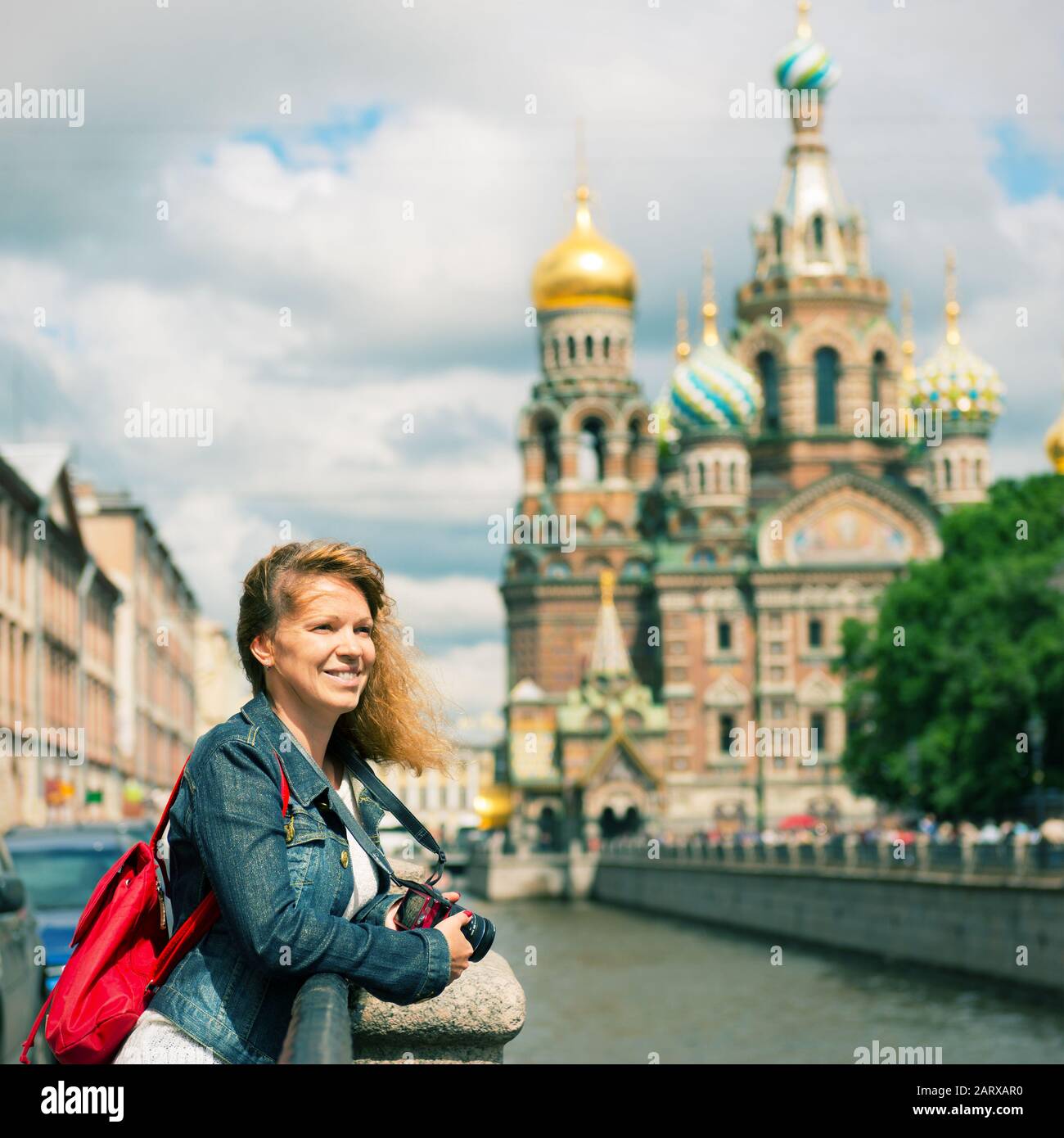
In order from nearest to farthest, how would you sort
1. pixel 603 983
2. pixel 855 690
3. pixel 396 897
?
pixel 396 897, pixel 603 983, pixel 855 690

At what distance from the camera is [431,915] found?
3834 millimetres

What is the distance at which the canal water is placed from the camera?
23312 mm

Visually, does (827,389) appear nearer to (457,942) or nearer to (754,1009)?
(754,1009)

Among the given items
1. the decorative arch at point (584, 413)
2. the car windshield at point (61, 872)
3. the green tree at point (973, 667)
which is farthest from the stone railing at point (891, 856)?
Result: the decorative arch at point (584, 413)

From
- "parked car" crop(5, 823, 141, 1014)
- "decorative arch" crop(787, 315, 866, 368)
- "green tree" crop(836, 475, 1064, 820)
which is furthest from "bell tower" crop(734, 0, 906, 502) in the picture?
"parked car" crop(5, 823, 141, 1014)

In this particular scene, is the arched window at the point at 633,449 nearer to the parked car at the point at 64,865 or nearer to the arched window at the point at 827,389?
the arched window at the point at 827,389

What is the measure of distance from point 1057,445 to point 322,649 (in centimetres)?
7011

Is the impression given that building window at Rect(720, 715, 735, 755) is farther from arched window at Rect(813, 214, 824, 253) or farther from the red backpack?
the red backpack

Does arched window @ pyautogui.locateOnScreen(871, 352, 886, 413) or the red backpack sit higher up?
arched window @ pyautogui.locateOnScreen(871, 352, 886, 413)

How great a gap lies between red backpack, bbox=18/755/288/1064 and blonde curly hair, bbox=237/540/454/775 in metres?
0.43

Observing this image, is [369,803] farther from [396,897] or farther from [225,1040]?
[225,1040]
